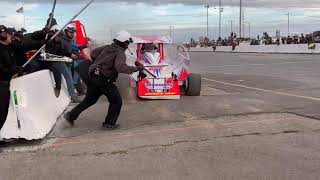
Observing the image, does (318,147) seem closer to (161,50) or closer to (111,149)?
(111,149)

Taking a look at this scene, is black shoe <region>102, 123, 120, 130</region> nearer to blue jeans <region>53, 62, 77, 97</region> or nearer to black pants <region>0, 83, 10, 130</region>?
black pants <region>0, 83, 10, 130</region>

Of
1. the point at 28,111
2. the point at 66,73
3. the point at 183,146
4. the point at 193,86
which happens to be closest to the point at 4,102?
the point at 28,111

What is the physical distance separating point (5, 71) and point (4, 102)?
445 mm

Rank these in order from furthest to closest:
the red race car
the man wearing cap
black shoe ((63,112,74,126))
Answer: the red race car → black shoe ((63,112,74,126)) → the man wearing cap

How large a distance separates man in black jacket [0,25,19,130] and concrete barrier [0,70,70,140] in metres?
0.07

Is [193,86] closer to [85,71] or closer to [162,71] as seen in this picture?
[162,71]

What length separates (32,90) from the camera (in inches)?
315

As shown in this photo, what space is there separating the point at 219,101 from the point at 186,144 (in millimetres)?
4624

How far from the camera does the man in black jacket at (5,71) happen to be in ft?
24.6

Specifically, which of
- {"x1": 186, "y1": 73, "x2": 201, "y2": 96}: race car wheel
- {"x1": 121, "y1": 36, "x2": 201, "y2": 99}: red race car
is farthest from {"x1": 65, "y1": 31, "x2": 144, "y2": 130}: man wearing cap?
{"x1": 186, "y1": 73, "x2": 201, "y2": 96}: race car wheel

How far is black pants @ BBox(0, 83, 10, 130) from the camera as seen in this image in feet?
24.5

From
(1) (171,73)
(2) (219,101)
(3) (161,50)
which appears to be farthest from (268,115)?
(3) (161,50)

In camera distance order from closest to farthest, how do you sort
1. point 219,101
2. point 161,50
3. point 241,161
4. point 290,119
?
point 241,161 < point 290,119 < point 219,101 < point 161,50

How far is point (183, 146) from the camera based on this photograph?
283 inches
